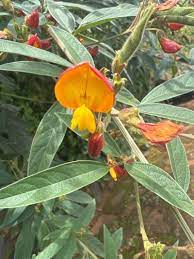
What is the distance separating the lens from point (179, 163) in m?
0.86

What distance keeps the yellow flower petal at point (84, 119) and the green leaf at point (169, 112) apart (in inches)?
4.7

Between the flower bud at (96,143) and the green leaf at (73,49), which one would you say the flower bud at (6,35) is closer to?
the green leaf at (73,49)

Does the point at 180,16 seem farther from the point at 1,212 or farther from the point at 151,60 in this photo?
the point at 151,60

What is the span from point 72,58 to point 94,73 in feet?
0.56

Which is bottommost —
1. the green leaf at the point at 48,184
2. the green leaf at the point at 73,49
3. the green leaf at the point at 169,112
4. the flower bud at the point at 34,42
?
the green leaf at the point at 48,184

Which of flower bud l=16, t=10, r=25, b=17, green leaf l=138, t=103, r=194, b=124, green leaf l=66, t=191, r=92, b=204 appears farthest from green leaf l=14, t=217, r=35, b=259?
green leaf l=138, t=103, r=194, b=124

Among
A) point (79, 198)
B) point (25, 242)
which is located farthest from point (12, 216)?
point (79, 198)

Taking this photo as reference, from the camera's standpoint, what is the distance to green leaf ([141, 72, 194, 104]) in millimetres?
817

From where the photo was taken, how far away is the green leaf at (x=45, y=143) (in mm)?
765

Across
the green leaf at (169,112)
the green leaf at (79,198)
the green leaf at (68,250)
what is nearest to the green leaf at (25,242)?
the green leaf at (79,198)

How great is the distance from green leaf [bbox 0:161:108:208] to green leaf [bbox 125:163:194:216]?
49 millimetres

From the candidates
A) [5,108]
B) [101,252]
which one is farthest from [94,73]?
[5,108]

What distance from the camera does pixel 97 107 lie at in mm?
656

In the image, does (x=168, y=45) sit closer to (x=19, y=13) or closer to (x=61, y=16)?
(x=61, y=16)
